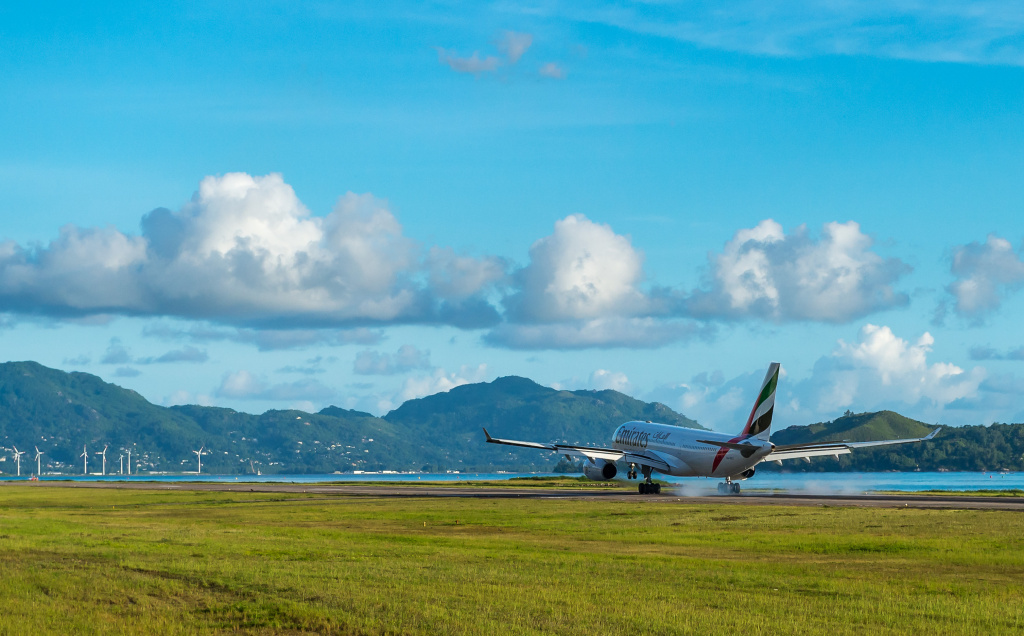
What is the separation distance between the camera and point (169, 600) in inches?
809

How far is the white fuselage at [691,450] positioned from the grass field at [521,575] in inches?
970

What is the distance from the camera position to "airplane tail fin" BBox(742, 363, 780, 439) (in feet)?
239

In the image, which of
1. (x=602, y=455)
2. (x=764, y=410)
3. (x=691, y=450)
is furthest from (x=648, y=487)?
(x=764, y=410)

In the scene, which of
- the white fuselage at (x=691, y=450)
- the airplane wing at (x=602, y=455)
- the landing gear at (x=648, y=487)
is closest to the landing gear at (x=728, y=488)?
the white fuselage at (x=691, y=450)

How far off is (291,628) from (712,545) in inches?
800

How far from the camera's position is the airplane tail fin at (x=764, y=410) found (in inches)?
2872

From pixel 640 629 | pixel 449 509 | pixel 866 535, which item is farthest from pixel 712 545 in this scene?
pixel 449 509

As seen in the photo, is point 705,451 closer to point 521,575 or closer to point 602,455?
point 602,455

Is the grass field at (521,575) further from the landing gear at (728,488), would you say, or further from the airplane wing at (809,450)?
the landing gear at (728,488)

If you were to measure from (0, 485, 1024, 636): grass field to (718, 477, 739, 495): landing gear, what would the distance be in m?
27.4

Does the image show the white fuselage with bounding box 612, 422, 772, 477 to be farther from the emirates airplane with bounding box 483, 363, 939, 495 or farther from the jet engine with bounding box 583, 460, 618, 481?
the jet engine with bounding box 583, 460, 618, 481

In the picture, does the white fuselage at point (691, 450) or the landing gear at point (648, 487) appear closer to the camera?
the white fuselage at point (691, 450)

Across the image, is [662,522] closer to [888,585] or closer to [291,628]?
[888,585]

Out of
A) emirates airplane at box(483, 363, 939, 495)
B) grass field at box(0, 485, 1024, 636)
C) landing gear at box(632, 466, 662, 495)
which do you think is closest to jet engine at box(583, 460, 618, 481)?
emirates airplane at box(483, 363, 939, 495)
